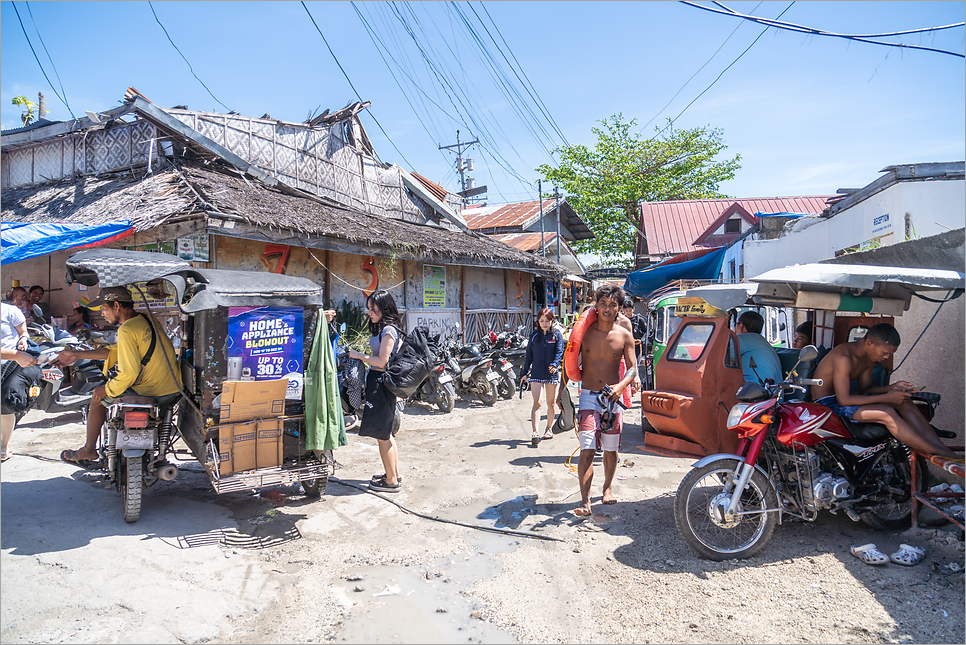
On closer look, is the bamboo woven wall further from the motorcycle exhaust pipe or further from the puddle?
the puddle

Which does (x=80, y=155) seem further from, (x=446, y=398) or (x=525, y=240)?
(x=525, y=240)

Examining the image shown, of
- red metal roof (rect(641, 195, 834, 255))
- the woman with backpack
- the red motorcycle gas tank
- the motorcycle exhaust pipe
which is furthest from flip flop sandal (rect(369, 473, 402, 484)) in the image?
red metal roof (rect(641, 195, 834, 255))

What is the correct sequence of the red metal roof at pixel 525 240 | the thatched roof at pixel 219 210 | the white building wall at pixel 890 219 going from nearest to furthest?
the white building wall at pixel 890 219, the thatched roof at pixel 219 210, the red metal roof at pixel 525 240

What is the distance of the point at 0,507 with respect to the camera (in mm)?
4332

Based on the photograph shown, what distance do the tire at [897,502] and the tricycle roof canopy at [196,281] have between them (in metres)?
4.64

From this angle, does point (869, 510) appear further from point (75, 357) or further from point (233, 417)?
point (75, 357)

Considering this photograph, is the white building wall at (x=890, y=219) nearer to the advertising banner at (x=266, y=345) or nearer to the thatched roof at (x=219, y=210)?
the advertising banner at (x=266, y=345)

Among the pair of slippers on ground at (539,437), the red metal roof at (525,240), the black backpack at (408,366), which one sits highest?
the red metal roof at (525,240)

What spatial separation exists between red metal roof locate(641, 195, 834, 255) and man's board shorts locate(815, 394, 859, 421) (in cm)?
2036

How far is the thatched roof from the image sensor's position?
7.95m

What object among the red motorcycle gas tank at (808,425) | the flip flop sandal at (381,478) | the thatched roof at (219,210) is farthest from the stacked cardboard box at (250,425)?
the thatched roof at (219,210)

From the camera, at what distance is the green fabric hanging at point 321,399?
4766 millimetres

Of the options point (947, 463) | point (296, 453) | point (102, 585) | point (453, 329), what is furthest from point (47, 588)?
point (453, 329)

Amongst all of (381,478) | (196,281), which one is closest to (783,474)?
(381,478)
